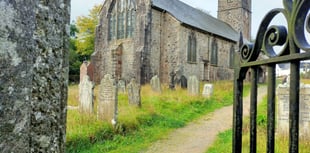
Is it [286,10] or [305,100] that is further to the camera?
[305,100]

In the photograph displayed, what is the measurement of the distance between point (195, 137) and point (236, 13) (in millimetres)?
33804

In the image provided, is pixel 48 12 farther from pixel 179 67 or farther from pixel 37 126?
pixel 179 67

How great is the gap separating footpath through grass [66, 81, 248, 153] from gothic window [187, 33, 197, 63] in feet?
40.7

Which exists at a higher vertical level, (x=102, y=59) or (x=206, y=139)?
(x=102, y=59)

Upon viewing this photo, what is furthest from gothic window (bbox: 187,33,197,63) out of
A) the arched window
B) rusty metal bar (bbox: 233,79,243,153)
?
rusty metal bar (bbox: 233,79,243,153)

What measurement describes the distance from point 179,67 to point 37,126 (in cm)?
2213

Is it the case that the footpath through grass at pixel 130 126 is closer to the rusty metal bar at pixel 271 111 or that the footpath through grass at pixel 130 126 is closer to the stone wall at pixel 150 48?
the rusty metal bar at pixel 271 111

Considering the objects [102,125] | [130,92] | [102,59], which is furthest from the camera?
[102,59]

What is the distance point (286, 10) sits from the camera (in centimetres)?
125

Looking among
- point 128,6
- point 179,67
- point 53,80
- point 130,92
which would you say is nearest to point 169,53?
point 179,67

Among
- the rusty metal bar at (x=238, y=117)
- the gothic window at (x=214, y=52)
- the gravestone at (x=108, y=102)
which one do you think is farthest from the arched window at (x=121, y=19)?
the rusty metal bar at (x=238, y=117)

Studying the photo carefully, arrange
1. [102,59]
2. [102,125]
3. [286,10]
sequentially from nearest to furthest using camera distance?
[286,10]
[102,125]
[102,59]

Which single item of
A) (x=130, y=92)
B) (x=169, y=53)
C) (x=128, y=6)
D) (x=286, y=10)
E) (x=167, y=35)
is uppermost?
(x=128, y=6)

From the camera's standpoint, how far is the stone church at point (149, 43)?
74.3 ft
